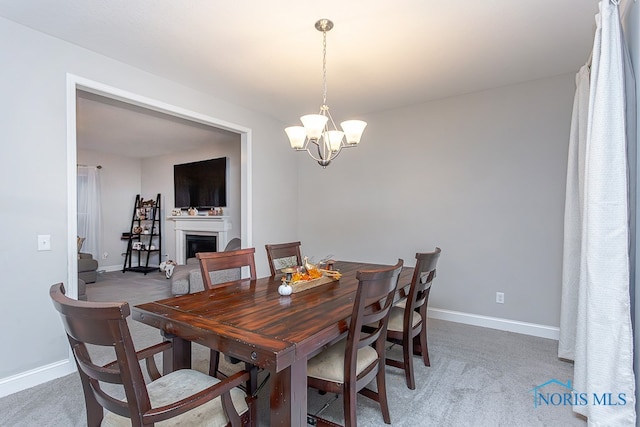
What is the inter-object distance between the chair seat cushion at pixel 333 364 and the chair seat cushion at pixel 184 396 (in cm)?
41

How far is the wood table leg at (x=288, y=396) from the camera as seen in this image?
1.25 meters

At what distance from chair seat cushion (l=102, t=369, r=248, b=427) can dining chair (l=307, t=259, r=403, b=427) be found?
0.44 meters

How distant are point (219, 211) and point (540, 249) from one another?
195 inches

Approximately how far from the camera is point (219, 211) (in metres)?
5.98

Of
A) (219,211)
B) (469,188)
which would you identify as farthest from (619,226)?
(219,211)

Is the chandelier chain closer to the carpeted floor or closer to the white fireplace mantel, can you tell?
the carpeted floor

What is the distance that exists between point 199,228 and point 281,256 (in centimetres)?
393

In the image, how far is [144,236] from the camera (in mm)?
7129

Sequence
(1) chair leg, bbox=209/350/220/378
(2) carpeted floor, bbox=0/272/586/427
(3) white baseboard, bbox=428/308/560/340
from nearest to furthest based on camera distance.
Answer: (1) chair leg, bbox=209/350/220/378 → (2) carpeted floor, bbox=0/272/586/427 → (3) white baseboard, bbox=428/308/560/340

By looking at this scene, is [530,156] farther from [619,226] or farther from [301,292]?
[301,292]

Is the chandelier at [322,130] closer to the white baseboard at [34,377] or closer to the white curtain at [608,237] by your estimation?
the white curtain at [608,237]

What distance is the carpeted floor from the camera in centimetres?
190

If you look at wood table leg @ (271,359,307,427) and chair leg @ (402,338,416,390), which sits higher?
wood table leg @ (271,359,307,427)

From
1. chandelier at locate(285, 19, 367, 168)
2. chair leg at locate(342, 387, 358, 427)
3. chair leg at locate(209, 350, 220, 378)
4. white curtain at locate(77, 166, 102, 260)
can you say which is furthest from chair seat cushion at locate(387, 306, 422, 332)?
white curtain at locate(77, 166, 102, 260)
